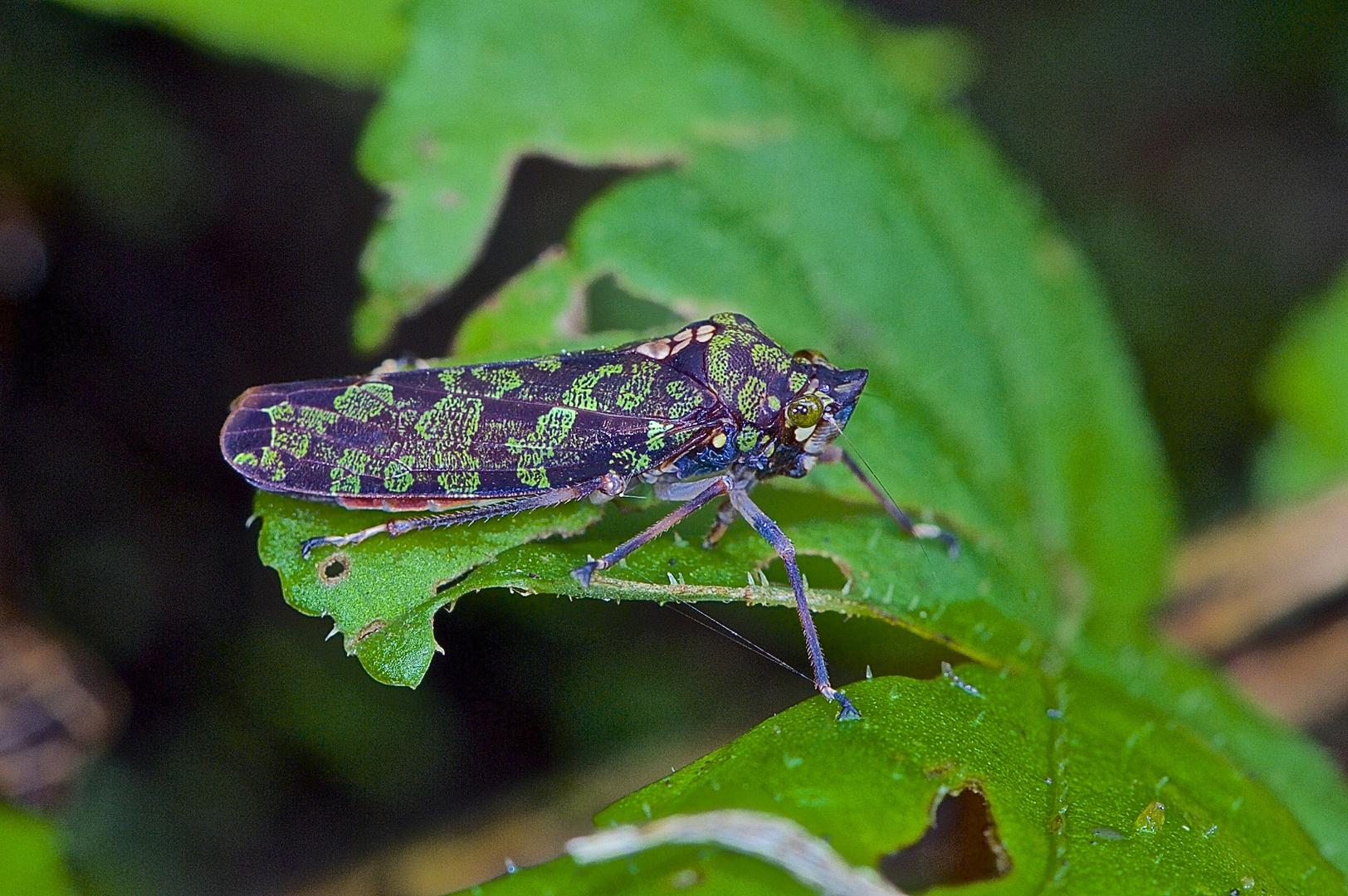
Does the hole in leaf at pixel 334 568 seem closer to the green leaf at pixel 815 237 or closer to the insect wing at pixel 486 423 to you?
the insect wing at pixel 486 423

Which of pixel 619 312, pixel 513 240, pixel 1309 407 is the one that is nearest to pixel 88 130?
pixel 513 240

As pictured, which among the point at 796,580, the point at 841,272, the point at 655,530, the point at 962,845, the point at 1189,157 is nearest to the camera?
the point at 962,845

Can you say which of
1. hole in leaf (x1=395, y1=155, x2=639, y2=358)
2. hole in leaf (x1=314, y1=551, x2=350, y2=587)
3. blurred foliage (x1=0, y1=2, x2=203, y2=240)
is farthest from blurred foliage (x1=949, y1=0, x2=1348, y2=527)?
blurred foliage (x1=0, y1=2, x2=203, y2=240)

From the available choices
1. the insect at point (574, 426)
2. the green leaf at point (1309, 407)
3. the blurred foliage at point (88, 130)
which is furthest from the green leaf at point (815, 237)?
the blurred foliage at point (88, 130)

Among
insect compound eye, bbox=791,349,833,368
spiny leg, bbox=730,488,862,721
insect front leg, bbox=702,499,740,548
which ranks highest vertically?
insect compound eye, bbox=791,349,833,368

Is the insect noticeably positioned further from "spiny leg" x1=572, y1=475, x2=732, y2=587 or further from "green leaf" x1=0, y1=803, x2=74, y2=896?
"green leaf" x1=0, y1=803, x2=74, y2=896

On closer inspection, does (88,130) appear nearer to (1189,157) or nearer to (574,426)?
(574,426)
